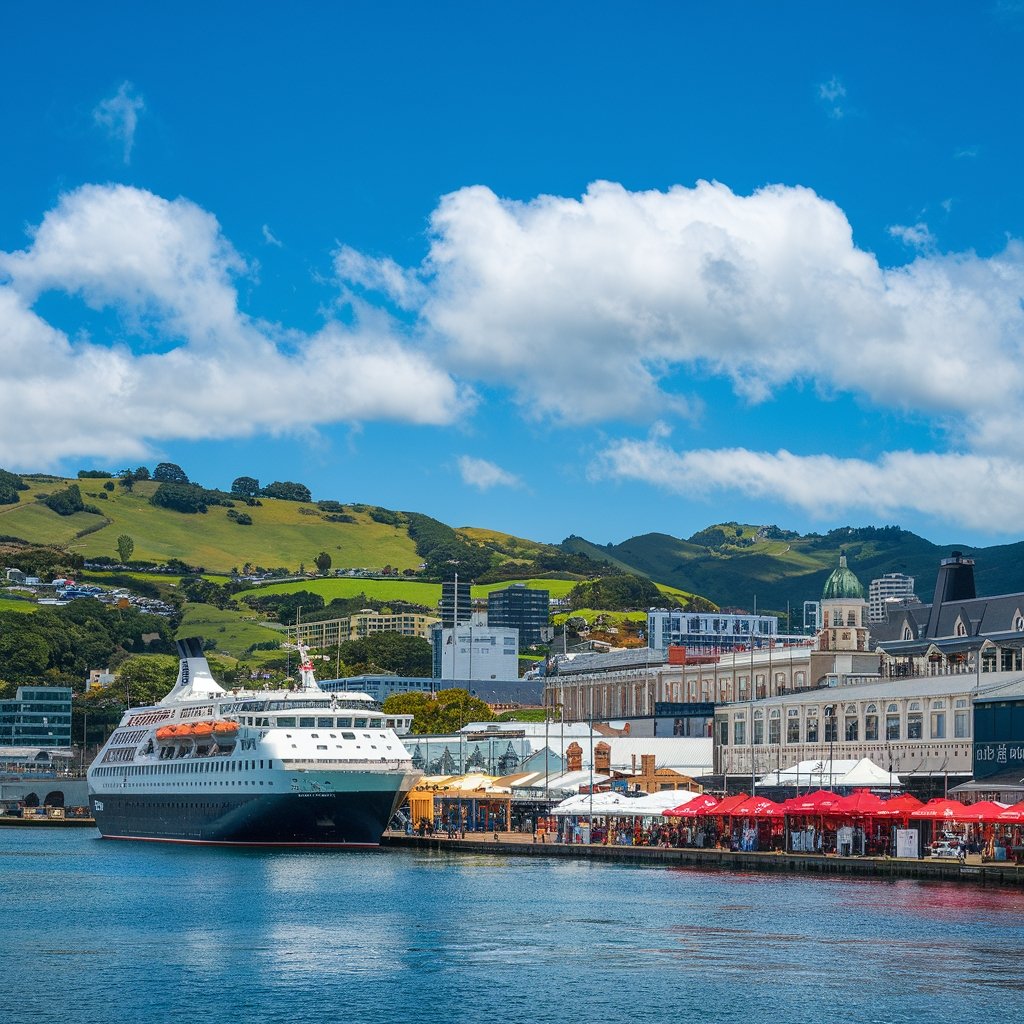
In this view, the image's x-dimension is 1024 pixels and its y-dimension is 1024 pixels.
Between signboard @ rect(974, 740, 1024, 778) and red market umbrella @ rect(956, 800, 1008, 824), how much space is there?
55.4ft

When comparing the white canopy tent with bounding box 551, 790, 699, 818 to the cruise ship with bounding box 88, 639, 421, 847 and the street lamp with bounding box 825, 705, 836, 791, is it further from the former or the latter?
the street lamp with bounding box 825, 705, 836, 791

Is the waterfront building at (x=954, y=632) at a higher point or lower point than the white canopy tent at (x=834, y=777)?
higher

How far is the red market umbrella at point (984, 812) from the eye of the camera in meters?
79.2

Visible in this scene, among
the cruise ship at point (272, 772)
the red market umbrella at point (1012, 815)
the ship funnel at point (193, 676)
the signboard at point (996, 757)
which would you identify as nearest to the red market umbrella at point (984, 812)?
the red market umbrella at point (1012, 815)

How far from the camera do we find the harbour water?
5066 cm

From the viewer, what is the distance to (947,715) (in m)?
111

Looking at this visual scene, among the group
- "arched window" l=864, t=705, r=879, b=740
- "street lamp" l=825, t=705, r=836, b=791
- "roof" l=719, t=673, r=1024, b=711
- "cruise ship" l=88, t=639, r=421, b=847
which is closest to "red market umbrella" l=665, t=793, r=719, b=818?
"roof" l=719, t=673, r=1024, b=711

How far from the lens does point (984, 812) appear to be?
7994cm

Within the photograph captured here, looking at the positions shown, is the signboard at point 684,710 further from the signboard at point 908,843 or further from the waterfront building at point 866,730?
the signboard at point 908,843

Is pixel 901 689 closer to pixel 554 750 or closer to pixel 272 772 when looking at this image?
pixel 554 750

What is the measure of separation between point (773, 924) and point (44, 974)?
26.7 metres

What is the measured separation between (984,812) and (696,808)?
2200cm

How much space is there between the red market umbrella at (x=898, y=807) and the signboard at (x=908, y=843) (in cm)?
94

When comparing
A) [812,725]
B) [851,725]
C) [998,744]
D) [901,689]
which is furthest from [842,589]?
[998,744]
